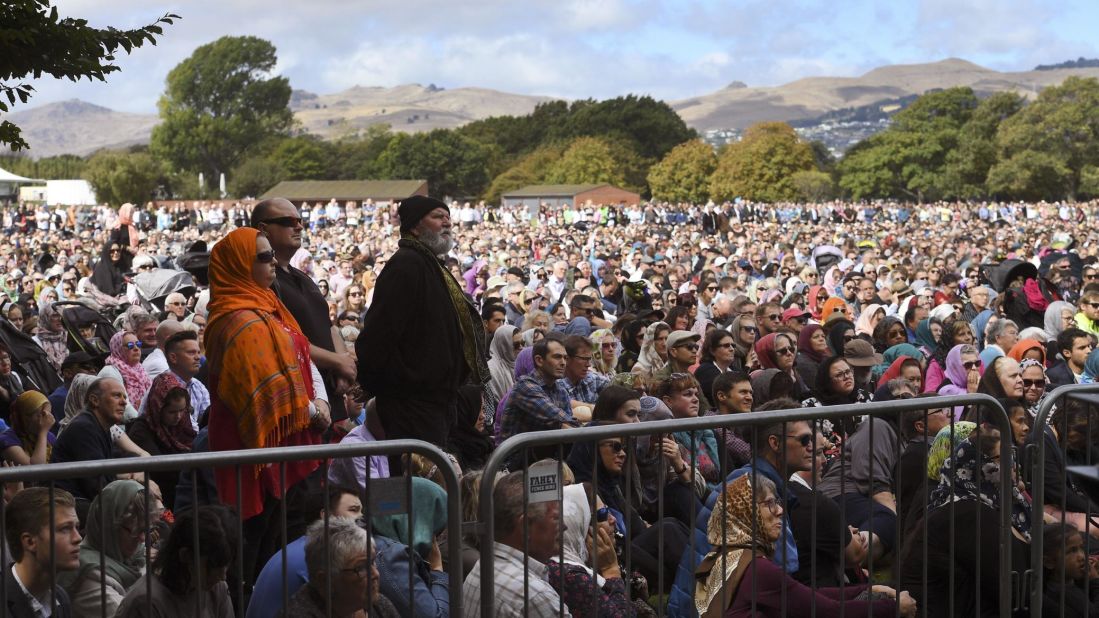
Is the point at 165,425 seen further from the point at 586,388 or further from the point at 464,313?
the point at 586,388

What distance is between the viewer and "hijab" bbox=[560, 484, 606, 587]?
409 centimetres

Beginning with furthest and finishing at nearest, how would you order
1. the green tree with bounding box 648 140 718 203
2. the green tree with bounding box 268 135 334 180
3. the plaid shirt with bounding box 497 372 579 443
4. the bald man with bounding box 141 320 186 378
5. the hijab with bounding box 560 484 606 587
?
the green tree with bounding box 268 135 334 180 < the green tree with bounding box 648 140 718 203 < the bald man with bounding box 141 320 186 378 < the plaid shirt with bounding box 497 372 579 443 < the hijab with bounding box 560 484 606 587

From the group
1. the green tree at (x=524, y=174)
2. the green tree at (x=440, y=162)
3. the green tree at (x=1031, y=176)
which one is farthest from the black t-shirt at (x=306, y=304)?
the green tree at (x=440, y=162)

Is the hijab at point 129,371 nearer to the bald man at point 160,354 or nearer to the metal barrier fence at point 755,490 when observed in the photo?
the bald man at point 160,354

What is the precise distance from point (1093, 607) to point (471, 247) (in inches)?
1201

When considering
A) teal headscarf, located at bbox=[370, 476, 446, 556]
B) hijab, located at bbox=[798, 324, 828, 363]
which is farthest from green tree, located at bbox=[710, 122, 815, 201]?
teal headscarf, located at bbox=[370, 476, 446, 556]

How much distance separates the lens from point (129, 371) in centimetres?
906

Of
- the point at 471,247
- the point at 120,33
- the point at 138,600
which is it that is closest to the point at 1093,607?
the point at 138,600

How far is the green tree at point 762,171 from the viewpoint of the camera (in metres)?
98.6

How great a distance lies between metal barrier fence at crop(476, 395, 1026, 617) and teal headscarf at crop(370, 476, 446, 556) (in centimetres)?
13

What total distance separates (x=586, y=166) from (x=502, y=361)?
107 metres

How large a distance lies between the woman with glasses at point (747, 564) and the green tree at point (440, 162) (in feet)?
394

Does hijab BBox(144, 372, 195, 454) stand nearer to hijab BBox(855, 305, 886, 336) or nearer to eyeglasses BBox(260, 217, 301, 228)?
eyeglasses BBox(260, 217, 301, 228)

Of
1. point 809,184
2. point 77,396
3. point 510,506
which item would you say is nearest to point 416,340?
point 510,506
